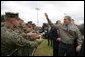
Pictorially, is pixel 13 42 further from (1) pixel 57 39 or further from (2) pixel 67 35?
(2) pixel 67 35

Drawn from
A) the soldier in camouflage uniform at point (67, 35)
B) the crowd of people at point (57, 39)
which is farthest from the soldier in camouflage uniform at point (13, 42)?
the soldier in camouflage uniform at point (67, 35)

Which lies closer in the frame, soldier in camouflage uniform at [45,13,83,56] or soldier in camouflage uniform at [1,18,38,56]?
soldier in camouflage uniform at [1,18,38,56]

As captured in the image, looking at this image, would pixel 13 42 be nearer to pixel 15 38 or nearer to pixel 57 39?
pixel 15 38

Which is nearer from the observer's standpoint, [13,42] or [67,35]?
[13,42]

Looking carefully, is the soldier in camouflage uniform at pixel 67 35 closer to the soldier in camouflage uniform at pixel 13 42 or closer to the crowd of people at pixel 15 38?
the crowd of people at pixel 15 38

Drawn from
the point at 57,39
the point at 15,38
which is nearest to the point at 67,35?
the point at 57,39

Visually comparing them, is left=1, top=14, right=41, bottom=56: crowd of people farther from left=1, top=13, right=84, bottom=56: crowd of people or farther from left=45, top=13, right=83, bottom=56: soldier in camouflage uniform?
left=45, top=13, right=83, bottom=56: soldier in camouflage uniform

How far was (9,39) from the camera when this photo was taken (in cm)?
1301

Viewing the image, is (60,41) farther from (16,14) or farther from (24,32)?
(16,14)

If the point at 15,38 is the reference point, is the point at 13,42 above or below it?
below

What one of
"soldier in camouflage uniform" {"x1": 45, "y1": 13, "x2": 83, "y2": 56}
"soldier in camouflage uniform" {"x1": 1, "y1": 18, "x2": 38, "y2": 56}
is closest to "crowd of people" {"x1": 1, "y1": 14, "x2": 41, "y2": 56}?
"soldier in camouflage uniform" {"x1": 1, "y1": 18, "x2": 38, "y2": 56}

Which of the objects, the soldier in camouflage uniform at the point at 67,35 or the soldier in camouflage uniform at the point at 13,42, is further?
the soldier in camouflage uniform at the point at 67,35

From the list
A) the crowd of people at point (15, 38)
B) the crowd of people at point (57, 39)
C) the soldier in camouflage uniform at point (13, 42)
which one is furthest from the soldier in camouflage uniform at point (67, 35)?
the soldier in camouflage uniform at point (13, 42)

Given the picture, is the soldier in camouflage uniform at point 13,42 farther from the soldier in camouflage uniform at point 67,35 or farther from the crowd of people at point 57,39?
the soldier in camouflage uniform at point 67,35
